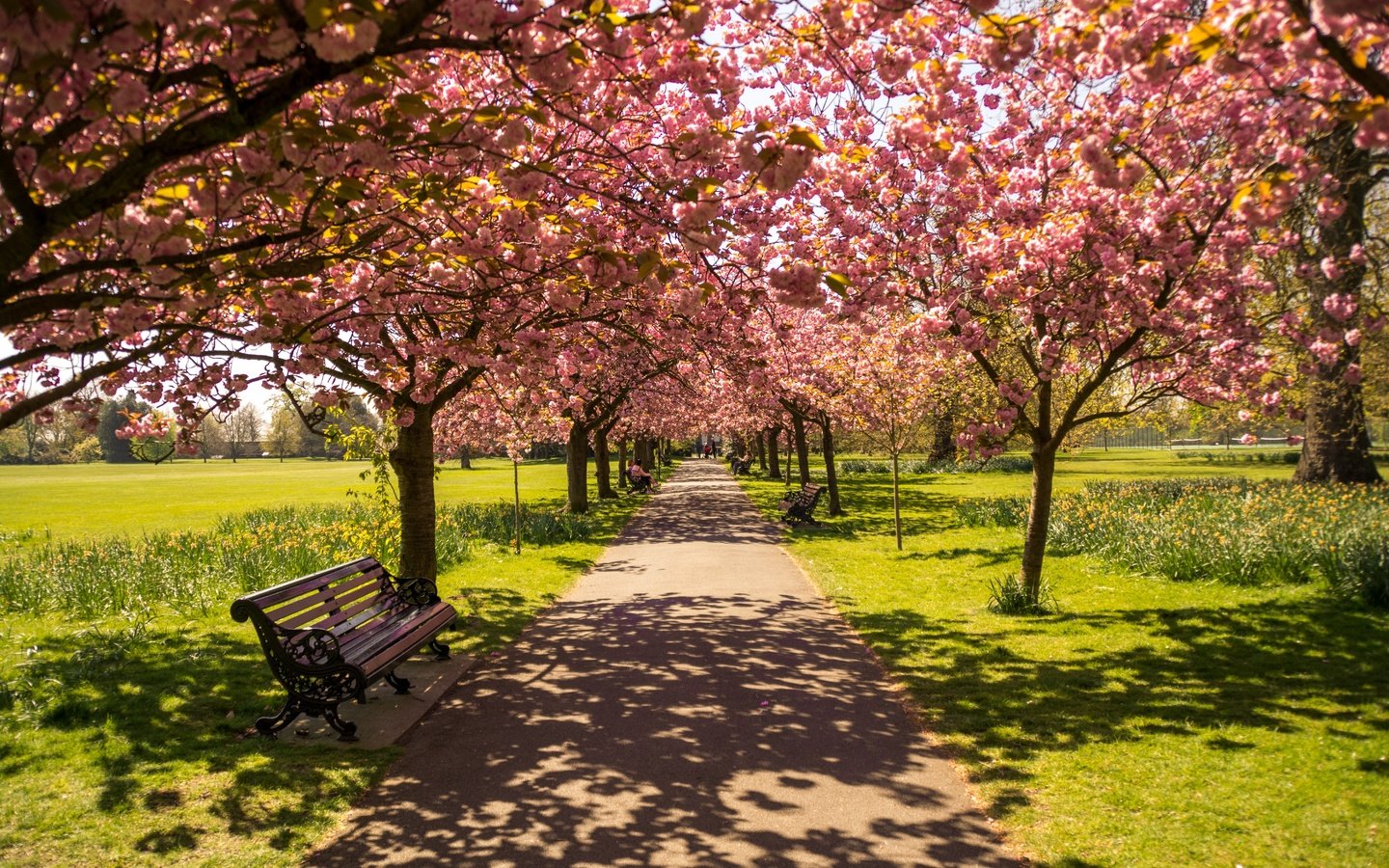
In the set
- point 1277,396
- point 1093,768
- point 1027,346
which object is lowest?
point 1093,768

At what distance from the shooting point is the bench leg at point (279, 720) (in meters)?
5.75

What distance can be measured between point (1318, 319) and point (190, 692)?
13.2m

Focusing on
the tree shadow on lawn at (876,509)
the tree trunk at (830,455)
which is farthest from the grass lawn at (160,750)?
the tree trunk at (830,455)

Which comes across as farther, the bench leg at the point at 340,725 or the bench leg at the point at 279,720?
the bench leg at the point at 279,720

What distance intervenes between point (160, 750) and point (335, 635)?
1.36 metres

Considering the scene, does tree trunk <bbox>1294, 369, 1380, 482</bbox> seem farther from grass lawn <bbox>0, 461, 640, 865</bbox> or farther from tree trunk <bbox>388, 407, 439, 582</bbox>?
tree trunk <bbox>388, 407, 439, 582</bbox>

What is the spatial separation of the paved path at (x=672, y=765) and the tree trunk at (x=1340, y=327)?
17.1ft

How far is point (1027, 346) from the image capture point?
31.4ft

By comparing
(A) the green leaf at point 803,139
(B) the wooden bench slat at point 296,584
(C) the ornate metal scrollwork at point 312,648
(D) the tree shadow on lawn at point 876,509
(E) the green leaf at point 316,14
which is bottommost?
(D) the tree shadow on lawn at point 876,509

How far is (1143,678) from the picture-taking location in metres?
6.86

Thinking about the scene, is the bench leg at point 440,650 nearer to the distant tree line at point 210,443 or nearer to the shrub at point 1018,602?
the shrub at point 1018,602

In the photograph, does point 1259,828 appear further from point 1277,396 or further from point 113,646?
point 113,646

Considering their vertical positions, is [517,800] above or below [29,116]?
below

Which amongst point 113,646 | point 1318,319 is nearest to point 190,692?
point 113,646
